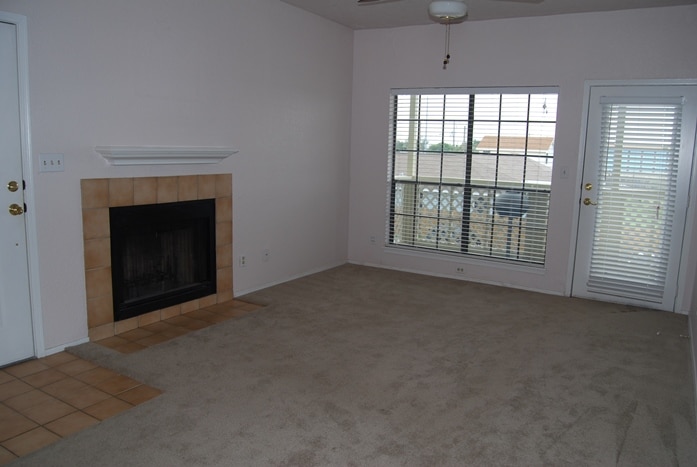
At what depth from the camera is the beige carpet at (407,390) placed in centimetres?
253

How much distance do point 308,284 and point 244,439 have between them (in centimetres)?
290

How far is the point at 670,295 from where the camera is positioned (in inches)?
192

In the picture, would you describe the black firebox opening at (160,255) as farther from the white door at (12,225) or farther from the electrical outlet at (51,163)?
the white door at (12,225)

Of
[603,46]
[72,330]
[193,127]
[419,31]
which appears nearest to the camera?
[72,330]

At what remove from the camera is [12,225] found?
3273 millimetres

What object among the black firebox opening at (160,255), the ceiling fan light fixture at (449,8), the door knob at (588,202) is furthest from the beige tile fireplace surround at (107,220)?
the door knob at (588,202)

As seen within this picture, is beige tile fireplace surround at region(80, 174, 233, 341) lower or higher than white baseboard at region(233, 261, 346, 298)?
higher

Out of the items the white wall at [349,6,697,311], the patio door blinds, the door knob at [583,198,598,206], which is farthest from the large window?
the patio door blinds

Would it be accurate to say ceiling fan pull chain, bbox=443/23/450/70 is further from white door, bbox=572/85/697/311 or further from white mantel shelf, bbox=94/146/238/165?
white mantel shelf, bbox=94/146/238/165

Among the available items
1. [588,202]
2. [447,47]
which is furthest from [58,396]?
[447,47]

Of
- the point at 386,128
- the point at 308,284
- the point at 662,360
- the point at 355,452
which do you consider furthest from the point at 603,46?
the point at 355,452

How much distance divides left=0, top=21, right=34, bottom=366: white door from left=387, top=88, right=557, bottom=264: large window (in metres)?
3.87

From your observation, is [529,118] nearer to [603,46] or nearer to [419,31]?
[603,46]

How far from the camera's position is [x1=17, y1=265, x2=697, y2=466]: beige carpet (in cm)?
253
